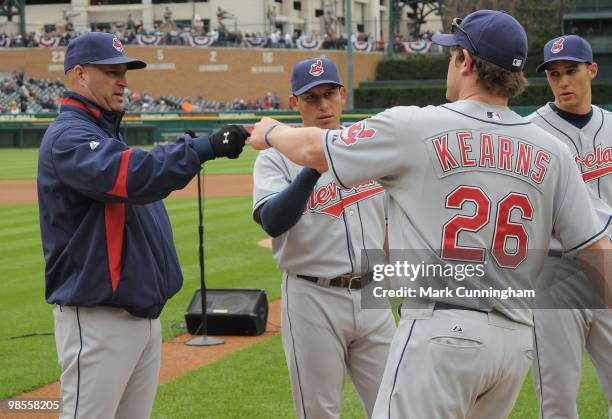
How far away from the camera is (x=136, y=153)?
357 cm

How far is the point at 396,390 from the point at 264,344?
16.4ft

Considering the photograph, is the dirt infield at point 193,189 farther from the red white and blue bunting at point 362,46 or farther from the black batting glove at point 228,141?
the red white and blue bunting at point 362,46

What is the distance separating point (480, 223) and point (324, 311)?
4.68 ft

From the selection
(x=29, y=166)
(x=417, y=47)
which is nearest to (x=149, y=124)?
(x=29, y=166)

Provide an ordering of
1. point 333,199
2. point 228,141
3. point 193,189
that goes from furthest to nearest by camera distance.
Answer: point 193,189
point 333,199
point 228,141

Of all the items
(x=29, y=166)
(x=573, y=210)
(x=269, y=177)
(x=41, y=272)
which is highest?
(x=573, y=210)

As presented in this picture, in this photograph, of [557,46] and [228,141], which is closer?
[228,141]

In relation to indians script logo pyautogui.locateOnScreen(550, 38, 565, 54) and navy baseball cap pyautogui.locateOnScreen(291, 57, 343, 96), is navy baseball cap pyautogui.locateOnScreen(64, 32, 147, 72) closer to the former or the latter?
navy baseball cap pyautogui.locateOnScreen(291, 57, 343, 96)

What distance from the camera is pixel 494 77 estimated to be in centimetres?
314

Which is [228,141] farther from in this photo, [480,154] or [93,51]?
[480,154]

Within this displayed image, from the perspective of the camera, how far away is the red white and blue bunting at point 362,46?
2090 inches

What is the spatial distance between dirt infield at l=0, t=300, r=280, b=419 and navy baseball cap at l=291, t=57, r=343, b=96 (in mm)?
3170

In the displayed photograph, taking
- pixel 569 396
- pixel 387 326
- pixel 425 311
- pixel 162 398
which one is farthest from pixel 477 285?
pixel 162 398

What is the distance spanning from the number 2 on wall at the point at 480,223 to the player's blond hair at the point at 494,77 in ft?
1.24
